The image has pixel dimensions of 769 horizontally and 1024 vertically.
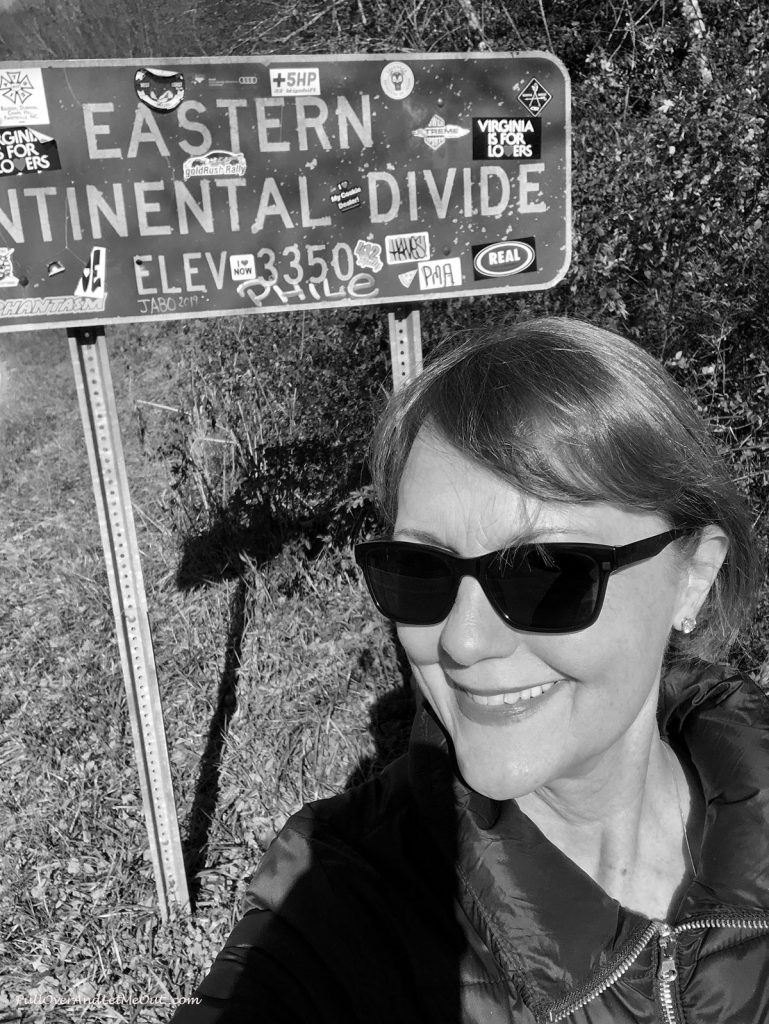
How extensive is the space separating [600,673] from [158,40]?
7733mm

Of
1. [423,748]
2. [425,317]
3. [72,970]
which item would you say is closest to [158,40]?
[425,317]

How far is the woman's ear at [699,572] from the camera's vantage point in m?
1.69

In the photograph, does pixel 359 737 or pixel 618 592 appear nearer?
pixel 618 592

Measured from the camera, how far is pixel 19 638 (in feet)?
17.6

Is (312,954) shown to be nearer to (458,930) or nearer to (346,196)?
(458,930)

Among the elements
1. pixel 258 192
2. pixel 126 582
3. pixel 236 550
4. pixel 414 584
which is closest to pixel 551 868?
pixel 414 584

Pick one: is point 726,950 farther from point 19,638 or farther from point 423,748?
point 19,638

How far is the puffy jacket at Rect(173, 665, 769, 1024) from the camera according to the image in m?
1.36

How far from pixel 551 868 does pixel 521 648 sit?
0.37 m

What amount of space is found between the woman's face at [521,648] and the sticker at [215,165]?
1.40 metres

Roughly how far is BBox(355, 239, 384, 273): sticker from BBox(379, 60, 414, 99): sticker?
0.42 metres

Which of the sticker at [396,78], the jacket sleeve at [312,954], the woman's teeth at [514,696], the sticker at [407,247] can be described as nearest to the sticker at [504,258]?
the sticker at [407,247]

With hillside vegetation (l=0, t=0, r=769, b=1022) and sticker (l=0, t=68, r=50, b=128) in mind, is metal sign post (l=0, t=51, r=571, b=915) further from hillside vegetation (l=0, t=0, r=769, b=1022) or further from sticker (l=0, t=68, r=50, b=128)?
hillside vegetation (l=0, t=0, r=769, b=1022)

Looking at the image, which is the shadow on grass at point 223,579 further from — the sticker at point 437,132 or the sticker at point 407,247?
the sticker at point 437,132
